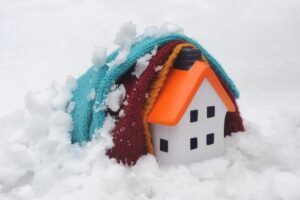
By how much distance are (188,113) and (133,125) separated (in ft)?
0.26

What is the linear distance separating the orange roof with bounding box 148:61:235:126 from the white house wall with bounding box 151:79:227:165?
0.05 ft

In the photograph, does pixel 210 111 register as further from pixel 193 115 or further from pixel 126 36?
pixel 126 36

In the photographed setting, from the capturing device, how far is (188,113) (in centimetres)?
84

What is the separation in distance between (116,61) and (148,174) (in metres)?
0.17

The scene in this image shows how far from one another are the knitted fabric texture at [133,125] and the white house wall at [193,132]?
0.10ft

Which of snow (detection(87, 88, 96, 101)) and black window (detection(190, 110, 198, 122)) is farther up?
snow (detection(87, 88, 96, 101))

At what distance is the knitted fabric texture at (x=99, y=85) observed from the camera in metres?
0.87

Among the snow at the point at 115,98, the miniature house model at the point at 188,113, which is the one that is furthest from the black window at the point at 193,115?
the snow at the point at 115,98

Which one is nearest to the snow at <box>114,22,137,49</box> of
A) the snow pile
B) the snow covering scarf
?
the snow covering scarf

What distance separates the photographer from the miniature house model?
83 cm

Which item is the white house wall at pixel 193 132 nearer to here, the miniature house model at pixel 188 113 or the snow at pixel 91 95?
the miniature house model at pixel 188 113

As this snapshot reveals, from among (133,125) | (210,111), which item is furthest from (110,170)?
(210,111)

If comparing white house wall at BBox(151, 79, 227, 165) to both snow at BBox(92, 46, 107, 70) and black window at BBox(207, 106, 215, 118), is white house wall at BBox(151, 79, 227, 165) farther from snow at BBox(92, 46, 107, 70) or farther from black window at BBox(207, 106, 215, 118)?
snow at BBox(92, 46, 107, 70)

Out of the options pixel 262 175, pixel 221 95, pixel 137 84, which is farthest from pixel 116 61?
pixel 262 175
